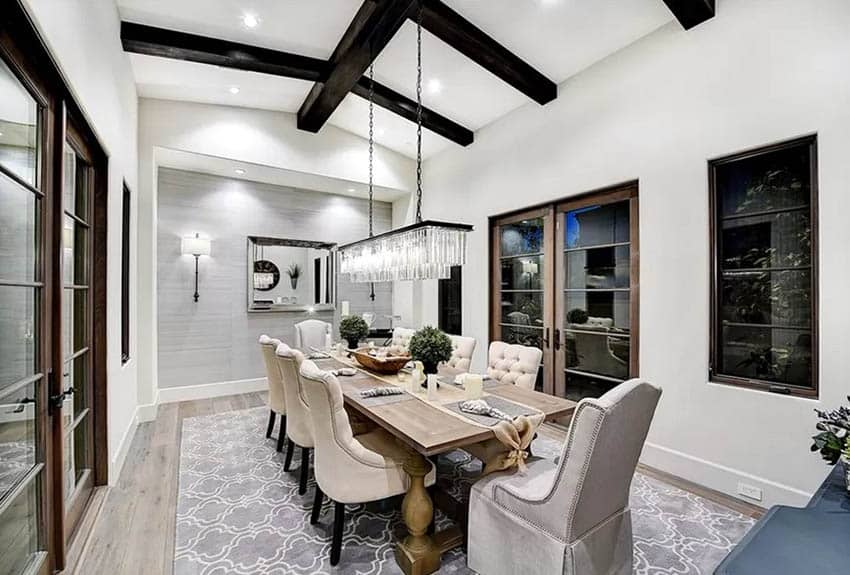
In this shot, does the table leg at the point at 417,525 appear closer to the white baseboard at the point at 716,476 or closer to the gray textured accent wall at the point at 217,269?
the white baseboard at the point at 716,476

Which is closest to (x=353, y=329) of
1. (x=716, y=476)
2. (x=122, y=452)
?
(x=122, y=452)

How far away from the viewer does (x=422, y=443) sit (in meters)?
1.85

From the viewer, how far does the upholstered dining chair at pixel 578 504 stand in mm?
1601

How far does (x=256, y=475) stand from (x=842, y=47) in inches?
187

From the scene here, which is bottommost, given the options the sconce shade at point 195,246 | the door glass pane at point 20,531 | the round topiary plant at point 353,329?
the door glass pane at point 20,531

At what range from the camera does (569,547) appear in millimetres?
1633

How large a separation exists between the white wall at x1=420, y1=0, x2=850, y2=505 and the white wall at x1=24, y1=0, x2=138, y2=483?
366cm

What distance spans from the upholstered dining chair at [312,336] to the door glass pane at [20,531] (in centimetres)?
306

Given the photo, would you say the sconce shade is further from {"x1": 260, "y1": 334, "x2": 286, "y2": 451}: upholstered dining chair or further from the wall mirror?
{"x1": 260, "y1": 334, "x2": 286, "y2": 451}: upholstered dining chair

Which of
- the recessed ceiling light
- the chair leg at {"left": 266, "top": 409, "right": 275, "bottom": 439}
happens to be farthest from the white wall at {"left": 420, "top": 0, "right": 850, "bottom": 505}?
the chair leg at {"left": 266, "top": 409, "right": 275, "bottom": 439}

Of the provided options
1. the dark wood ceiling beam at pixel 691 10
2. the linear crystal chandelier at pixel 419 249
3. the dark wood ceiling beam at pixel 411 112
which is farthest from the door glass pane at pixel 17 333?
the dark wood ceiling beam at pixel 691 10

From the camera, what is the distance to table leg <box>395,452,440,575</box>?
2.05 m

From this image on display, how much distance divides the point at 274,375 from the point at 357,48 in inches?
112

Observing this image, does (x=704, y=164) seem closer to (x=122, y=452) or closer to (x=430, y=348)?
(x=430, y=348)
